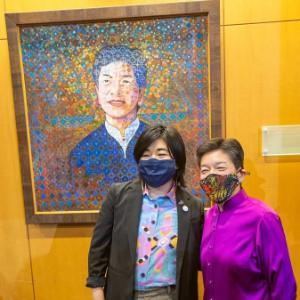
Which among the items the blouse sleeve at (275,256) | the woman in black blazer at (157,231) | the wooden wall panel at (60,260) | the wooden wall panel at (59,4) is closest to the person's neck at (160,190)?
the woman in black blazer at (157,231)

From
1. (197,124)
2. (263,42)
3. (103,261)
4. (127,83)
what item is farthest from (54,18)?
(103,261)

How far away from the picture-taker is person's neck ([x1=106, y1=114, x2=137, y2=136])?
1916mm

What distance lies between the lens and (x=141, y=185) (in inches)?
53.2

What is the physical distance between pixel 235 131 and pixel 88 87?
99cm

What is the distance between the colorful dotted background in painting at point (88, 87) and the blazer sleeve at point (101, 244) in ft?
2.03

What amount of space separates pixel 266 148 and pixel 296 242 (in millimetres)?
678

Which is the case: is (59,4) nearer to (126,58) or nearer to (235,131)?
(126,58)

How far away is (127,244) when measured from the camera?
4.21 feet

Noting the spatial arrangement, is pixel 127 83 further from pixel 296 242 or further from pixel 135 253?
pixel 296 242

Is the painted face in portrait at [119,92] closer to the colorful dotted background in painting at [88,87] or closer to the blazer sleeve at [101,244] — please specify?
the colorful dotted background in painting at [88,87]

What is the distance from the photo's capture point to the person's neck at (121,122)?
1916mm

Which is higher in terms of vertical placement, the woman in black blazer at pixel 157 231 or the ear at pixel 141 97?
the ear at pixel 141 97

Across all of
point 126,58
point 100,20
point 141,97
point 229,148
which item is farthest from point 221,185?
point 100,20

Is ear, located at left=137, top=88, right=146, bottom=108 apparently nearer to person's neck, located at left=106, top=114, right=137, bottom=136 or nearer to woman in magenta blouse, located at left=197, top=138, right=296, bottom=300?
person's neck, located at left=106, top=114, right=137, bottom=136
